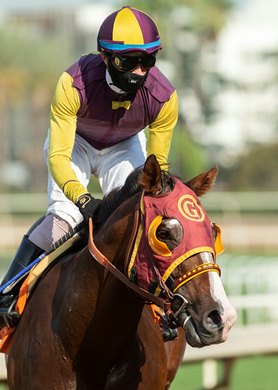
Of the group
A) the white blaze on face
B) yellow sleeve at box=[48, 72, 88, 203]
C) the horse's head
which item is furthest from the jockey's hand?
the white blaze on face

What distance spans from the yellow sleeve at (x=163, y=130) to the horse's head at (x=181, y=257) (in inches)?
41.4

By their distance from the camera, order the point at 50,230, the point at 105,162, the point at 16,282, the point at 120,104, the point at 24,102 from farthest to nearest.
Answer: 1. the point at 24,102
2. the point at 105,162
3. the point at 50,230
4. the point at 120,104
5. the point at 16,282

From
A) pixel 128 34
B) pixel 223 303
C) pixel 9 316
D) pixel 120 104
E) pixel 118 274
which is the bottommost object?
pixel 9 316

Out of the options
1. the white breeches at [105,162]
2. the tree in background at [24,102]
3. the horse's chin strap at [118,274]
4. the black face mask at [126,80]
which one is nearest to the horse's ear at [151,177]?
the horse's chin strap at [118,274]

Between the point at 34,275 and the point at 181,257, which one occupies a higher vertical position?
the point at 181,257

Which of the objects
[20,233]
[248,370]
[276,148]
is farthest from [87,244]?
[276,148]

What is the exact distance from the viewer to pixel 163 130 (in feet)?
19.8

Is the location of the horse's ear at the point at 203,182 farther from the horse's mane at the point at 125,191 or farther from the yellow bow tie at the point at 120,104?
the yellow bow tie at the point at 120,104

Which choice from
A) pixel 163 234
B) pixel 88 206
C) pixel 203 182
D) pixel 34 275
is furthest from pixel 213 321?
pixel 34 275

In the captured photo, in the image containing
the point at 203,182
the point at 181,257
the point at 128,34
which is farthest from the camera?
the point at 128,34

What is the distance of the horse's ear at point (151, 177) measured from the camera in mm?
4816

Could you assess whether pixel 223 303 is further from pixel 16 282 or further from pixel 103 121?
pixel 103 121

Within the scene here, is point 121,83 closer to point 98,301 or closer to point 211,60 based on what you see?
point 98,301

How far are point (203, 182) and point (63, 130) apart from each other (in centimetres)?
92
